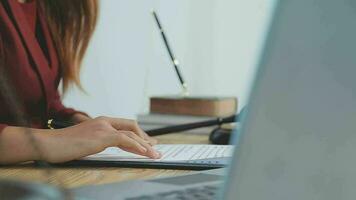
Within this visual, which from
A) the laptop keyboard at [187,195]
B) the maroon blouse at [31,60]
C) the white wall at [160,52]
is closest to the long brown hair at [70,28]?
the maroon blouse at [31,60]

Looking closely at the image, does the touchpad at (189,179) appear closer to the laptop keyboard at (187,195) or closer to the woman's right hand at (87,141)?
the laptop keyboard at (187,195)

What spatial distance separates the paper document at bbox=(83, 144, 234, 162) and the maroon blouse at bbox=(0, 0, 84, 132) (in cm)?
25

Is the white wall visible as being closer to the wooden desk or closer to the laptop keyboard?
the wooden desk

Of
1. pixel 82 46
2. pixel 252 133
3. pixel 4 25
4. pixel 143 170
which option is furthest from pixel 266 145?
pixel 82 46

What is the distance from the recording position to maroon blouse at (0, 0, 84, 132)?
3.63 feet

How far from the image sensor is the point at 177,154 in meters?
0.89

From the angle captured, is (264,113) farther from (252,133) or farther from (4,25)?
(4,25)

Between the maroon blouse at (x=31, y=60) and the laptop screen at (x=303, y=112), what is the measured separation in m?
0.75

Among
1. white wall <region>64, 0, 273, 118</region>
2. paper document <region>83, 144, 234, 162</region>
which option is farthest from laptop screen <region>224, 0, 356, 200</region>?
white wall <region>64, 0, 273, 118</region>

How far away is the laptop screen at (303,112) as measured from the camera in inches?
Answer: 13.4

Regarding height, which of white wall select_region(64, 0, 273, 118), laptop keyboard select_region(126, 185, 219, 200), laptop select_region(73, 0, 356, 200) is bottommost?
white wall select_region(64, 0, 273, 118)

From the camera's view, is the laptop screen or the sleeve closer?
Answer: the laptop screen

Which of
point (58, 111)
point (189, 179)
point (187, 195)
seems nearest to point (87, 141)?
point (189, 179)

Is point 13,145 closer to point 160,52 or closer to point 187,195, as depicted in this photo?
point 187,195
